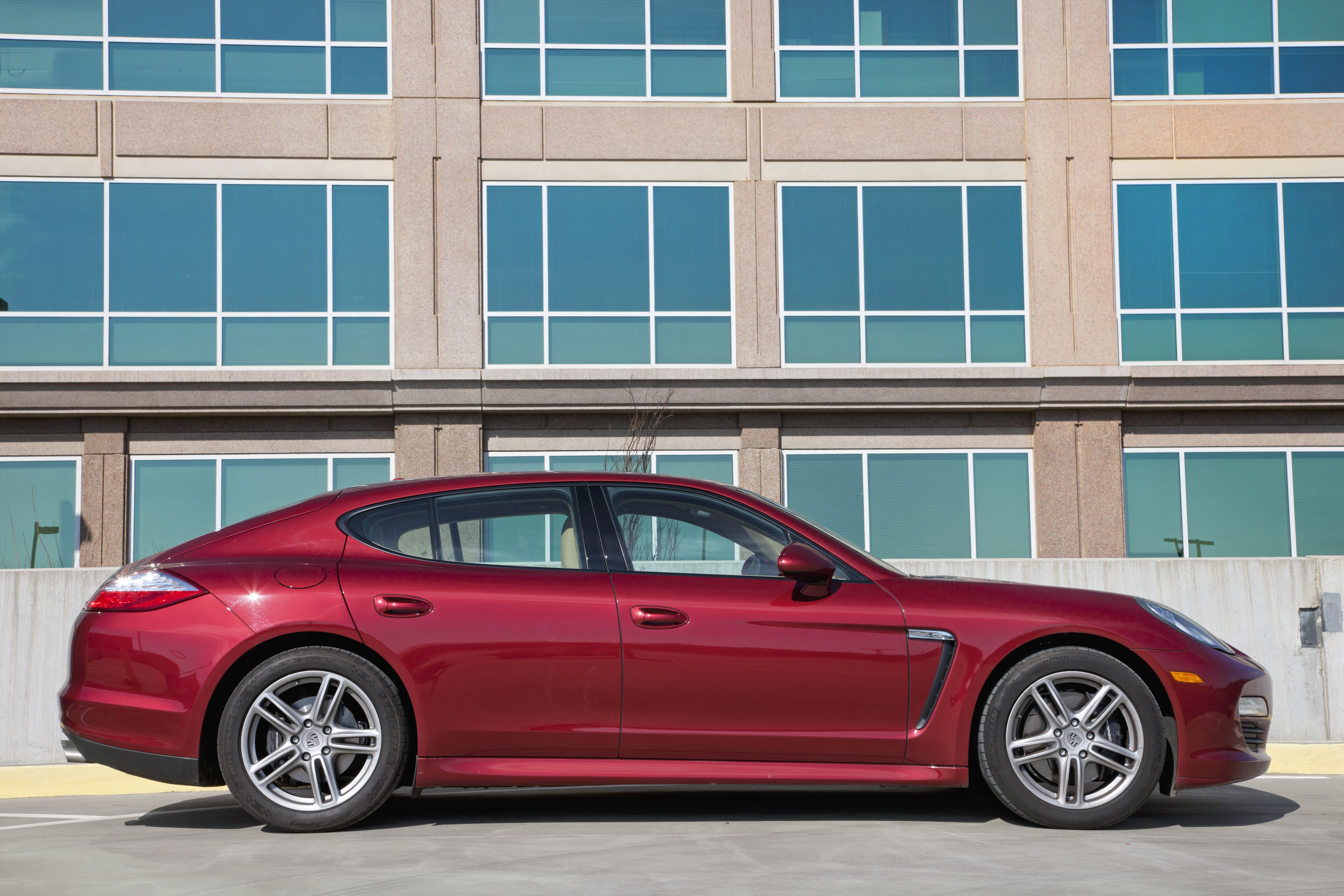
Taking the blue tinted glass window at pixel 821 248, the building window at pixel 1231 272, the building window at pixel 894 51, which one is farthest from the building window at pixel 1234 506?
the building window at pixel 894 51

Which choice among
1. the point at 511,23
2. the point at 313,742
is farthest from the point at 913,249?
the point at 313,742

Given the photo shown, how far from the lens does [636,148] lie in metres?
17.6

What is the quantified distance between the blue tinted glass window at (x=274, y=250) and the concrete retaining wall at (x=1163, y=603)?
985cm

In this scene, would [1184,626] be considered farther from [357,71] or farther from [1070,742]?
[357,71]

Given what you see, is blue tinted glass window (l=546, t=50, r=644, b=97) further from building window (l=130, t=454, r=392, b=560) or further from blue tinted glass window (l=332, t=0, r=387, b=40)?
building window (l=130, t=454, r=392, b=560)

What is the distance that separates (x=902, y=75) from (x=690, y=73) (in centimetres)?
294

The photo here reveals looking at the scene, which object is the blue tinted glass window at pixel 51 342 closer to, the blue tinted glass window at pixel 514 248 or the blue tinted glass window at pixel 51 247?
the blue tinted glass window at pixel 51 247

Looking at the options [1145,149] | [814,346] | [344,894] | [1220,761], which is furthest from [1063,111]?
[344,894]

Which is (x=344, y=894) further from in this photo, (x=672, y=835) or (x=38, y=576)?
(x=38, y=576)

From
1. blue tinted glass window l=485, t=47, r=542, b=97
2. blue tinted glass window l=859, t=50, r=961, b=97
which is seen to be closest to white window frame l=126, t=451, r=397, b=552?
blue tinted glass window l=485, t=47, r=542, b=97

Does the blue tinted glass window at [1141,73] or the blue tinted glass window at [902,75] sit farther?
the blue tinted glass window at [1141,73]

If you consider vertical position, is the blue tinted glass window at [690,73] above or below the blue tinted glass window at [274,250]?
above

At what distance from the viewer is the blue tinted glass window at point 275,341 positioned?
56.4ft

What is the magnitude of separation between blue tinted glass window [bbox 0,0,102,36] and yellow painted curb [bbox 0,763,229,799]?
13.2 metres
